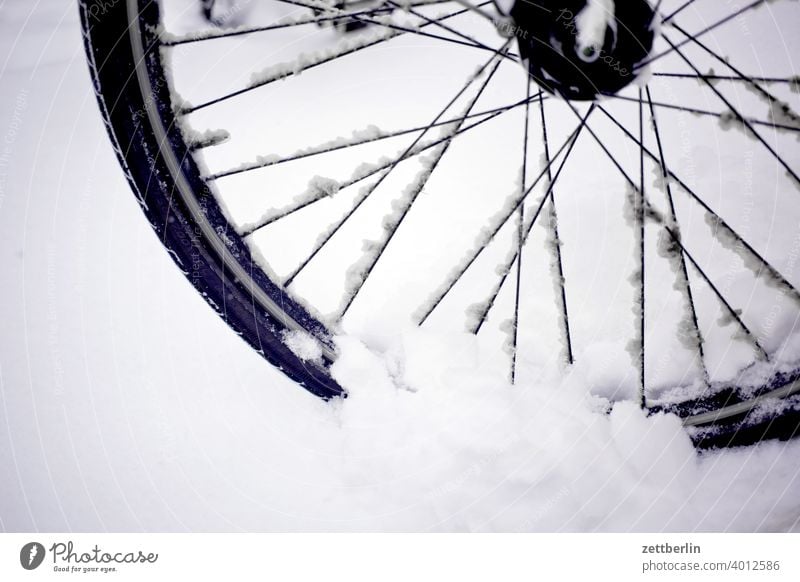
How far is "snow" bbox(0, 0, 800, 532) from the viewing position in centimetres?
68

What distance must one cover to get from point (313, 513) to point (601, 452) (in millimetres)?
459

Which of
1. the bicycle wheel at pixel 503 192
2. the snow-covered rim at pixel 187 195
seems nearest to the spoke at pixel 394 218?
the bicycle wheel at pixel 503 192

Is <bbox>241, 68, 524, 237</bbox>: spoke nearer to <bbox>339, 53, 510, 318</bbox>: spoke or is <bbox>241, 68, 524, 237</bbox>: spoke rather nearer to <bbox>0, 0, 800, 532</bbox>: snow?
<bbox>339, 53, 510, 318</bbox>: spoke

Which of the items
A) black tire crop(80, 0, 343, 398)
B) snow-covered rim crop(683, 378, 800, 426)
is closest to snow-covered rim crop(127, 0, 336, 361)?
black tire crop(80, 0, 343, 398)

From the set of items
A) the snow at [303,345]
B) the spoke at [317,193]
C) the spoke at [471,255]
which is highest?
the spoke at [317,193]

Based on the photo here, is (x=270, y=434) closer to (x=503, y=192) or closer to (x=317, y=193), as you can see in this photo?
(x=317, y=193)

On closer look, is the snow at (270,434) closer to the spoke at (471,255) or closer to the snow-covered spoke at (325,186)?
the spoke at (471,255)

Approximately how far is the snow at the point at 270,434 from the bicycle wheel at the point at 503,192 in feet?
0.19

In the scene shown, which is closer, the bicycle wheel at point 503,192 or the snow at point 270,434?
the bicycle wheel at point 503,192

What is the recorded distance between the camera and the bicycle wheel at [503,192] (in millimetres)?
562

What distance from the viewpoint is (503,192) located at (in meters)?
1.01

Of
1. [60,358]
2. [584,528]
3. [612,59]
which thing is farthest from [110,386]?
[612,59]

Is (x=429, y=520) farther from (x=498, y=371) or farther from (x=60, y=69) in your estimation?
(x=60, y=69)

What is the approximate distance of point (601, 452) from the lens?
0.70 m
